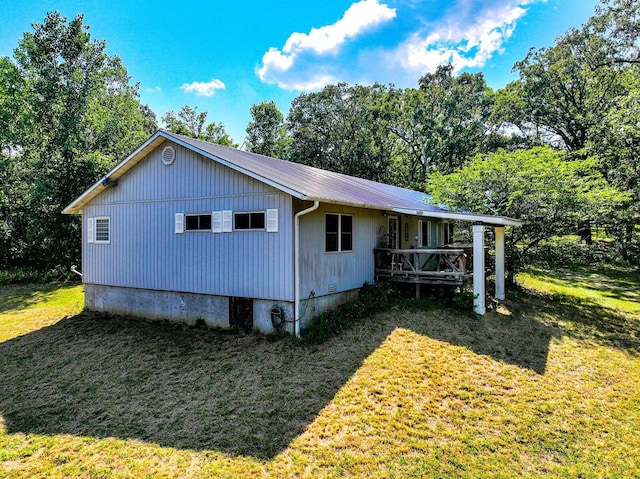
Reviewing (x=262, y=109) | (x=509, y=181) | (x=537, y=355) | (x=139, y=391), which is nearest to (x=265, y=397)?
(x=139, y=391)

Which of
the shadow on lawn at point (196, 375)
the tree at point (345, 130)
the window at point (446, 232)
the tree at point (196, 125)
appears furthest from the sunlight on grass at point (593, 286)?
the tree at point (196, 125)

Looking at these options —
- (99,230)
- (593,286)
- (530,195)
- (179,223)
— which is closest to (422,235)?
(530,195)

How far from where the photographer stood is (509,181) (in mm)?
12078

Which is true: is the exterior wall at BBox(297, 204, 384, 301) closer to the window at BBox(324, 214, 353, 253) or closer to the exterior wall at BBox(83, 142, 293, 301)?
the window at BBox(324, 214, 353, 253)

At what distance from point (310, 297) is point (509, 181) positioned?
8618 millimetres

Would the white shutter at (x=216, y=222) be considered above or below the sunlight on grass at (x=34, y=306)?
above

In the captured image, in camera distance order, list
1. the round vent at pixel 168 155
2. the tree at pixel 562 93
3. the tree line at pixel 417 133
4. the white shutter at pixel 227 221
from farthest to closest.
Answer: the tree at pixel 562 93, the tree line at pixel 417 133, the round vent at pixel 168 155, the white shutter at pixel 227 221

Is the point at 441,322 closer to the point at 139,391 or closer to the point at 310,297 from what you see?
the point at 310,297

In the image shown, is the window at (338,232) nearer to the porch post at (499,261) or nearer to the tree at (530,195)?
the porch post at (499,261)

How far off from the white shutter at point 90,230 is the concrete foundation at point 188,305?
1478 millimetres

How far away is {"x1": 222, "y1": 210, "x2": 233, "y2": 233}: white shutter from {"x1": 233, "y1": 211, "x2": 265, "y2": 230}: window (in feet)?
0.33

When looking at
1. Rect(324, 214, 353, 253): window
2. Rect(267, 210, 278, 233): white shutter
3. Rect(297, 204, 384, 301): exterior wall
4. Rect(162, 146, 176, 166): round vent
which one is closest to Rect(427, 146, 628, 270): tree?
Rect(297, 204, 384, 301): exterior wall

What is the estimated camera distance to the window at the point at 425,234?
44.0ft

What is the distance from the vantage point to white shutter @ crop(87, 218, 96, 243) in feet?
36.5
